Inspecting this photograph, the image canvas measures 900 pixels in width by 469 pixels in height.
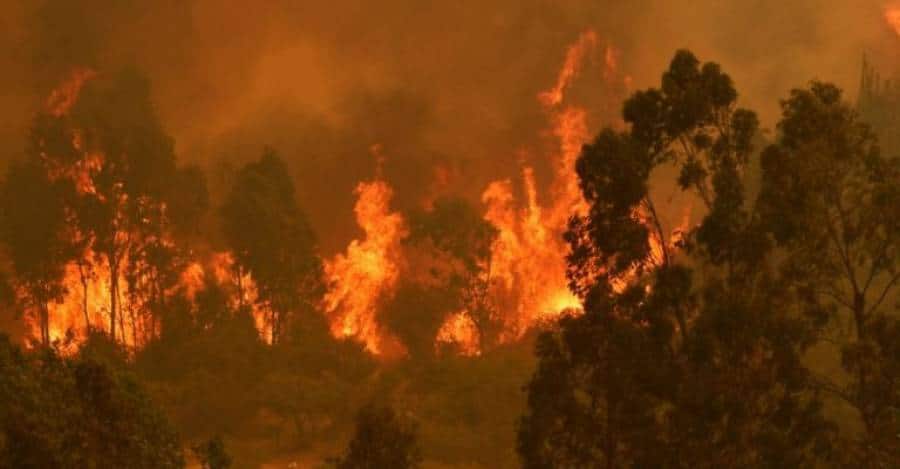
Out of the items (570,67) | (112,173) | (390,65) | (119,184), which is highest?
(390,65)

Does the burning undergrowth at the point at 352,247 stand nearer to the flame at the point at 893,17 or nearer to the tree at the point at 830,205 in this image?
the flame at the point at 893,17

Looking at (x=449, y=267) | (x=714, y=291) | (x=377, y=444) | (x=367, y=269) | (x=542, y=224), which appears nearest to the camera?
(x=714, y=291)

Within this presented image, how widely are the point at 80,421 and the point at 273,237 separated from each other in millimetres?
33633

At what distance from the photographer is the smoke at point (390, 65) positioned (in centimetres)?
7150

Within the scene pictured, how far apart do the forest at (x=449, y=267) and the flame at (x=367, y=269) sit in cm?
20

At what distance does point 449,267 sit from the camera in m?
62.0

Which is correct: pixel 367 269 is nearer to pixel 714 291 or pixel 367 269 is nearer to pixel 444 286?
pixel 444 286

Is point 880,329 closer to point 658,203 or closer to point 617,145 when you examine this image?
point 617,145

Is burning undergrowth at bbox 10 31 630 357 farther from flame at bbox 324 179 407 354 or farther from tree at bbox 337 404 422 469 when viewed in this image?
tree at bbox 337 404 422 469

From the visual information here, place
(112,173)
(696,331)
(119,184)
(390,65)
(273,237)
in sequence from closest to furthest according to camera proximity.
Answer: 1. (696,331)
2. (273,237)
3. (112,173)
4. (119,184)
5. (390,65)

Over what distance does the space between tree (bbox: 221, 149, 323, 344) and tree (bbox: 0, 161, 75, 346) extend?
28.9 ft

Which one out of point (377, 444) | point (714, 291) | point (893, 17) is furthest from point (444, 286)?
point (893, 17)

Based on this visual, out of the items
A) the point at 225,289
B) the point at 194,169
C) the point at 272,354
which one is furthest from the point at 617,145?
the point at 225,289

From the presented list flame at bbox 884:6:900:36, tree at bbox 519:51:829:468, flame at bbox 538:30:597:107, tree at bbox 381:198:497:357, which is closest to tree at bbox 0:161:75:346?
tree at bbox 381:198:497:357
